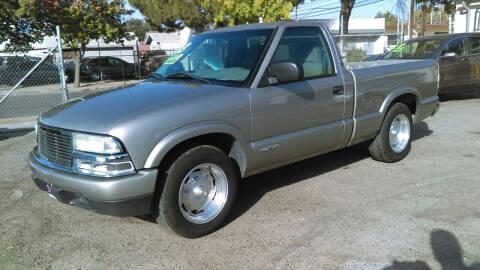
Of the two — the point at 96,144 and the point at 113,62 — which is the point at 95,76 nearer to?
the point at 113,62

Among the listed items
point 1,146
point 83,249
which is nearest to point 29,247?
point 83,249

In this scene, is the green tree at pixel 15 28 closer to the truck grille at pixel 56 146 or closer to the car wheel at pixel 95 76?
the car wheel at pixel 95 76

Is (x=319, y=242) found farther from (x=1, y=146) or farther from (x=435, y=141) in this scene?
(x=1, y=146)

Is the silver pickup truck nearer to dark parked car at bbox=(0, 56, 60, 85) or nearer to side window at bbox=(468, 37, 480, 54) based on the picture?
side window at bbox=(468, 37, 480, 54)

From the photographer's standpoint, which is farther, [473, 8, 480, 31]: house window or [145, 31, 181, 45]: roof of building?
[145, 31, 181, 45]: roof of building

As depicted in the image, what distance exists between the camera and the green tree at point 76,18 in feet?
69.2

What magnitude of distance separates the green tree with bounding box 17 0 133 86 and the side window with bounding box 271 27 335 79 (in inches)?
764

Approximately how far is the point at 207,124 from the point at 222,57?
44.1 inches

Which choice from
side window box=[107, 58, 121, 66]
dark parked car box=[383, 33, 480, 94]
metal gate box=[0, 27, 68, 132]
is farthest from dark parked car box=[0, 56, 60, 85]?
side window box=[107, 58, 121, 66]

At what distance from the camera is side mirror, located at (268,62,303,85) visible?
3.96 metres

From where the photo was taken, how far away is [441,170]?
5.48 meters

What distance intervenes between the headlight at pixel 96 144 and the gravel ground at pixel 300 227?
91cm

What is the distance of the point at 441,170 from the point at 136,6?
33.7 metres

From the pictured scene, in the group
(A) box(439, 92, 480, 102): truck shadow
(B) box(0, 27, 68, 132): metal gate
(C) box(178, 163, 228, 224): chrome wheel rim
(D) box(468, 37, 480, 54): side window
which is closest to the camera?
(C) box(178, 163, 228, 224): chrome wheel rim
